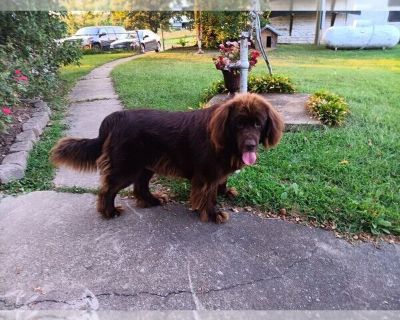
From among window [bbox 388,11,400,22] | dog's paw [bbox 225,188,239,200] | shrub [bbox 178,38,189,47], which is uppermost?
window [bbox 388,11,400,22]

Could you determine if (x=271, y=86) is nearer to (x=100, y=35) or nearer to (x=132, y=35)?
(x=100, y=35)

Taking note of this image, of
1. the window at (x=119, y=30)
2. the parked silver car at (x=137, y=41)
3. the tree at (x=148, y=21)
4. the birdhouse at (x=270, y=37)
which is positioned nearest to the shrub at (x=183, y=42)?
the parked silver car at (x=137, y=41)

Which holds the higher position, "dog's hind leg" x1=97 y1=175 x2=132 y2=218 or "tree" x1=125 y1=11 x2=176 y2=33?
"tree" x1=125 y1=11 x2=176 y2=33

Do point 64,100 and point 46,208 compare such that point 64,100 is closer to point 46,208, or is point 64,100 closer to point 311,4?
point 46,208

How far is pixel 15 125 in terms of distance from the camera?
18.1ft

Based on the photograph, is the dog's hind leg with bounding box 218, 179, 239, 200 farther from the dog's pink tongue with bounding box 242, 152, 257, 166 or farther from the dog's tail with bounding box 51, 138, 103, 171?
the dog's tail with bounding box 51, 138, 103, 171

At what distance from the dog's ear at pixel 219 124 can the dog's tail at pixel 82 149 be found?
0.86 meters

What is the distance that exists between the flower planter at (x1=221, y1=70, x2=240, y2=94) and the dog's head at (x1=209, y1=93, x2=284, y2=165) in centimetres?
419

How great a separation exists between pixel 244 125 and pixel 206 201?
847 millimetres

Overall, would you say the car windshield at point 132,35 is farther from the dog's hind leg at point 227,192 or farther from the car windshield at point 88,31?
the dog's hind leg at point 227,192

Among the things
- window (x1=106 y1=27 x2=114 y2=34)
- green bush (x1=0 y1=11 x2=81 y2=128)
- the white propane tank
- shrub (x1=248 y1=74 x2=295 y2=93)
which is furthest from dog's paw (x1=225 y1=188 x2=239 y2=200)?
window (x1=106 y1=27 x2=114 y2=34)

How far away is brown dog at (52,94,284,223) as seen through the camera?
9.55ft

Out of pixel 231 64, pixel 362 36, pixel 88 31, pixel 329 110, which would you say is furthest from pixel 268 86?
pixel 88 31

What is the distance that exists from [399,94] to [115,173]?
24.1 feet
